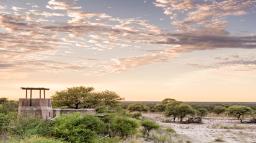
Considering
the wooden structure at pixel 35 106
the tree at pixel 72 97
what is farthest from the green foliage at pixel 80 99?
the wooden structure at pixel 35 106

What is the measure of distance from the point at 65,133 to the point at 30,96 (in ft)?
48.8

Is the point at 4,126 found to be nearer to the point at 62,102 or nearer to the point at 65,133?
the point at 65,133

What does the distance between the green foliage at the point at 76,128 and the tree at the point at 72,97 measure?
34.3 metres

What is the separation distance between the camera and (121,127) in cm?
4453

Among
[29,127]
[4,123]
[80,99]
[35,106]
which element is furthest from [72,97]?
[29,127]

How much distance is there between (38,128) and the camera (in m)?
35.2

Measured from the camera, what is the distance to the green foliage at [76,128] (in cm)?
3481

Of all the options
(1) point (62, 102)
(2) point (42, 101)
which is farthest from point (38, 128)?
(1) point (62, 102)

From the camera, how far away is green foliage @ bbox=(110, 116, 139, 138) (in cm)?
4425

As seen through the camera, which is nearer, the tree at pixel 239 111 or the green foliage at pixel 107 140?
the green foliage at pixel 107 140

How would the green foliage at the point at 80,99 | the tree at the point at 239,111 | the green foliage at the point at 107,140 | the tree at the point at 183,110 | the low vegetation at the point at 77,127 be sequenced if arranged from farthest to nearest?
the tree at the point at 239,111 < the tree at the point at 183,110 < the green foliage at the point at 80,99 < the green foliage at the point at 107,140 < the low vegetation at the point at 77,127

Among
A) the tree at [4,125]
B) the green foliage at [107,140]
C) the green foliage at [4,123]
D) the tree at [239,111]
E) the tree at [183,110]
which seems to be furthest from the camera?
the tree at [239,111]

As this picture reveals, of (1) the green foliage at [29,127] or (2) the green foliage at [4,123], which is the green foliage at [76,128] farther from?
(2) the green foliage at [4,123]

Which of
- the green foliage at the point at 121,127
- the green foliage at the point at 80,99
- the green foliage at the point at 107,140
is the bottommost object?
the green foliage at the point at 107,140
